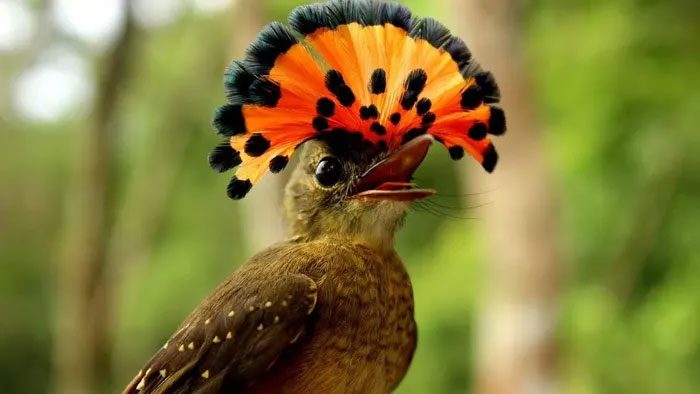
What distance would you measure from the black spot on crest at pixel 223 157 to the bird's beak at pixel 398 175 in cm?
18

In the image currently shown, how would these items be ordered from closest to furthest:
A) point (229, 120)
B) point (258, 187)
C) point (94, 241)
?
point (229, 120)
point (258, 187)
point (94, 241)

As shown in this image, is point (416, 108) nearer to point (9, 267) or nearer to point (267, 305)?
point (267, 305)

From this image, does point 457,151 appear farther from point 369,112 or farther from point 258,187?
point 258,187

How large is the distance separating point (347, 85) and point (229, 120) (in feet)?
0.51

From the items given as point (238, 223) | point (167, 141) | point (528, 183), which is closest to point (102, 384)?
point (528, 183)

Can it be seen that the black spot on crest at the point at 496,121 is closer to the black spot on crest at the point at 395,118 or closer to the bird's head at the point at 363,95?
the bird's head at the point at 363,95

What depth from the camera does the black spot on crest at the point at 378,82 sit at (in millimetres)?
945

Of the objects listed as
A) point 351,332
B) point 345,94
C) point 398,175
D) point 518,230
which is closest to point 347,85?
point 345,94

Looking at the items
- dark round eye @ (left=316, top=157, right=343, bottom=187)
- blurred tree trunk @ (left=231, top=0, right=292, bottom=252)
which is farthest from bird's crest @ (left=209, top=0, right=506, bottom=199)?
blurred tree trunk @ (left=231, top=0, right=292, bottom=252)

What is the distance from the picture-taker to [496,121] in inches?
38.8

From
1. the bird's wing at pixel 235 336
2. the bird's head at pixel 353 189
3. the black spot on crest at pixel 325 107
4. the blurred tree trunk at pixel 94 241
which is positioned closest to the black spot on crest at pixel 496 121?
the bird's head at pixel 353 189

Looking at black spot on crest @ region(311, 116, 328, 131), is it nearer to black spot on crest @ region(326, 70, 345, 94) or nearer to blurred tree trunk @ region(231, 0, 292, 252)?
black spot on crest @ region(326, 70, 345, 94)

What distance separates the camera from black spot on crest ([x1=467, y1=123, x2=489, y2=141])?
0.98m

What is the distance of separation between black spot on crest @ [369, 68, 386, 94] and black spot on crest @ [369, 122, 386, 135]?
59 millimetres
